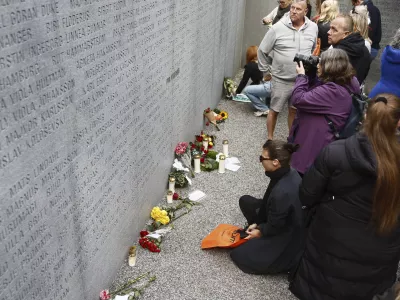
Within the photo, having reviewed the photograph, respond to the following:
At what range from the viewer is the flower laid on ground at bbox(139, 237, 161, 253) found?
3.74m

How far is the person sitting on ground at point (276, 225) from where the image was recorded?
3352 millimetres

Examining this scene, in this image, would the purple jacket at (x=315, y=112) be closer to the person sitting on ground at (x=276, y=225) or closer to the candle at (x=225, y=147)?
the person sitting on ground at (x=276, y=225)

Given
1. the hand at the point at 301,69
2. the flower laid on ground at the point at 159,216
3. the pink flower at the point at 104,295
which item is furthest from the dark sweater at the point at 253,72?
the pink flower at the point at 104,295

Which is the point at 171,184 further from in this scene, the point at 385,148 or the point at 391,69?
the point at 391,69

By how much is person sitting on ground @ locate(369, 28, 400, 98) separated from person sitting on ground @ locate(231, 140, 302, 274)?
82.1 inches

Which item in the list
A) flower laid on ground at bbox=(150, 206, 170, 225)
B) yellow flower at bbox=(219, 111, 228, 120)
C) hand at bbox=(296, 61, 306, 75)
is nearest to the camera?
A: flower laid on ground at bbox=(150, 206, 170, 225)

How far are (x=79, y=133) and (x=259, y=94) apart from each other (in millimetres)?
4937

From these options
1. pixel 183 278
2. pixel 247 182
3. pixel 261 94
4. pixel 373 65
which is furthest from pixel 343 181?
pixel 373 65

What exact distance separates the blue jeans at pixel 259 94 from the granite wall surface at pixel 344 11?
315cm

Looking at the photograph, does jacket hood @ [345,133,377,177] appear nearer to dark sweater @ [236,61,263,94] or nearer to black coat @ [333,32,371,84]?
black coat @ [333,32,371,84]

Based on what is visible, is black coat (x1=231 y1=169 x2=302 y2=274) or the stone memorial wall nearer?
the stone memorial wall

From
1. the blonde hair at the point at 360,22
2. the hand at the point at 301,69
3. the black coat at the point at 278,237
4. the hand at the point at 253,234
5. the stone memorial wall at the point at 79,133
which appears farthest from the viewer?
the blonde hair at the point at 360,22

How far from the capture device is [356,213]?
8.97 ft

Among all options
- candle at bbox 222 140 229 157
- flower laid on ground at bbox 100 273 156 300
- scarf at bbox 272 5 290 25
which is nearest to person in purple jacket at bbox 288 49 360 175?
candle at bbox 222 140 229 157
